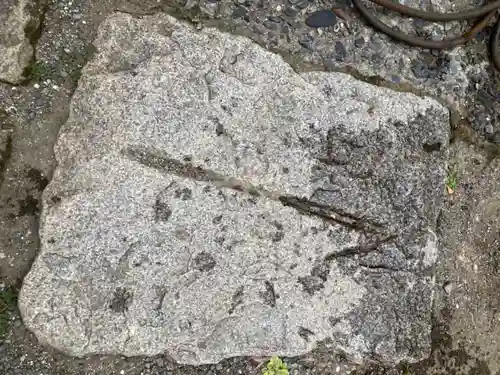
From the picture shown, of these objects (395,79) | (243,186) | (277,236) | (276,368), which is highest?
(395,79)

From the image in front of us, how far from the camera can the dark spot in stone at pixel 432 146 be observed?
2502mm

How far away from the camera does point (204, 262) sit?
7.02 ft

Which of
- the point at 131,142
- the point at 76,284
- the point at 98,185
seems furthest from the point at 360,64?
the point at 76,284

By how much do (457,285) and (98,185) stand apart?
5.27ft

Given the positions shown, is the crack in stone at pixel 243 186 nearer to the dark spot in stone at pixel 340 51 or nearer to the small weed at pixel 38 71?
the small weed at pixel 38 71

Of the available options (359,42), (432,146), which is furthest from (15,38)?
(432,146)

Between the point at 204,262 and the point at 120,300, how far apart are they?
309mm

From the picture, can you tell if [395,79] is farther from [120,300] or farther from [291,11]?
[120,300]

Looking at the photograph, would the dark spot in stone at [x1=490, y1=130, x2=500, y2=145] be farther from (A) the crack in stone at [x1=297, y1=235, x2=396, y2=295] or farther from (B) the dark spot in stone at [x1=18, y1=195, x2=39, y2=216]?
(B) the dark spot in stone at [x1=18, y1=195, x2=39, y2=216]

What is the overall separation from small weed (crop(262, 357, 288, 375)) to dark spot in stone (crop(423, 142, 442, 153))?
3.35 ft

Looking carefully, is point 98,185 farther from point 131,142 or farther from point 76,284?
point 76,284

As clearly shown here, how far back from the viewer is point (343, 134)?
2.35 m

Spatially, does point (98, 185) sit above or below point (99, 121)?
below

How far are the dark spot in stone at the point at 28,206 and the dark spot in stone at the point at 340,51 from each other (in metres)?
1.30
